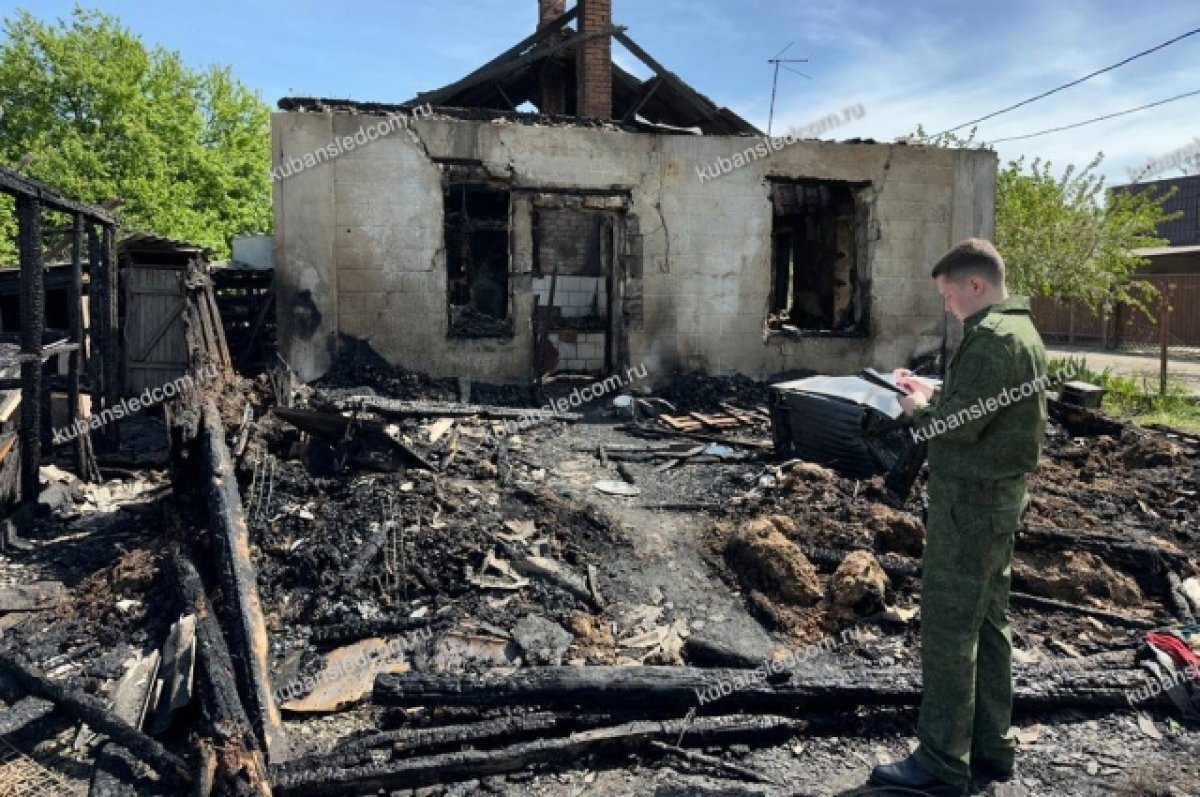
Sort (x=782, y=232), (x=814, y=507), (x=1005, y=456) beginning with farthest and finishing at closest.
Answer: (x=782, y=232) < (x=814, y=507) < (x=1005, y=456)

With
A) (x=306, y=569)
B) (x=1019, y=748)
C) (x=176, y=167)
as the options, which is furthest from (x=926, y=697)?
(x=176, y=167)

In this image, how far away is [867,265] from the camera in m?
12.0

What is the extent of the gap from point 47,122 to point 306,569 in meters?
27.8

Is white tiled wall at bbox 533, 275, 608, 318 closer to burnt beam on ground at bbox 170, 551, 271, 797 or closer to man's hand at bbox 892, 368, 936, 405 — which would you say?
burnt beam on ground at bbox 170, 551, 271, 797

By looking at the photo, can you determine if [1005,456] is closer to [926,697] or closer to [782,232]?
[926,697]

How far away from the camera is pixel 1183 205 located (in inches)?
1438

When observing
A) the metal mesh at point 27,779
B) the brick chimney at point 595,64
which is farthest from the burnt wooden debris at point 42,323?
the brick chimney at point 595,64

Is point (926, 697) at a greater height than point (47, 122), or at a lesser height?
lesser

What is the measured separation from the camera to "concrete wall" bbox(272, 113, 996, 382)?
9.87m

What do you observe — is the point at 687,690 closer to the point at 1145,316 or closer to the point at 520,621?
the point at 520,621

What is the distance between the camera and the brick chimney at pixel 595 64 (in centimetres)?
1277

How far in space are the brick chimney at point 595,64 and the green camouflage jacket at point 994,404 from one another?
10860 mm

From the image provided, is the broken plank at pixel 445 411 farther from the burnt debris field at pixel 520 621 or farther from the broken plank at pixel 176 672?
the broken plank at pixel 176 672

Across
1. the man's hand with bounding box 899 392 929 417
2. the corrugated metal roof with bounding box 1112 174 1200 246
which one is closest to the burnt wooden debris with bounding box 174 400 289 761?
the man's hand with bounding box 899 392 929 417
